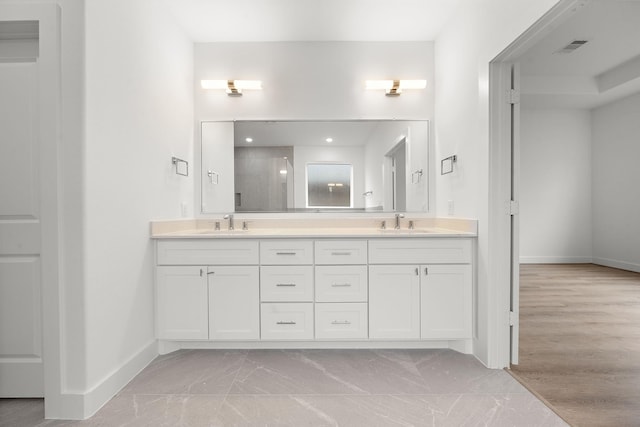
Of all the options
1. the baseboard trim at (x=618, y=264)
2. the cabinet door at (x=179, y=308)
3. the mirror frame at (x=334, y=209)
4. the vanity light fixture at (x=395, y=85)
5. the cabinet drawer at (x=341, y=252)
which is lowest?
the baseboard trim at (x=618, y=264)

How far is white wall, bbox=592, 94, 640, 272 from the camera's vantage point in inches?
192

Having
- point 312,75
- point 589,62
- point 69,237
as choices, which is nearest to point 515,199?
point 312,75

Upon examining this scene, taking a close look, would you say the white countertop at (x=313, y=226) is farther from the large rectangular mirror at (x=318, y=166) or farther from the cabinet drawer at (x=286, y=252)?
the cabinet drawer at (x=286, y=252)

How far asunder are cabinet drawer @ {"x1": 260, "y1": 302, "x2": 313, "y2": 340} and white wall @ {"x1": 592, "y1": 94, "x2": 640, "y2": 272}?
538 centimetres

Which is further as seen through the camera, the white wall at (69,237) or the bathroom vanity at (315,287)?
the bathroom vanity at (315,287)

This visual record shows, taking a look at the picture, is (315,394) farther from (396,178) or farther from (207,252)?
(396,178)

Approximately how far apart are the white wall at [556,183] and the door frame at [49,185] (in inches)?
239

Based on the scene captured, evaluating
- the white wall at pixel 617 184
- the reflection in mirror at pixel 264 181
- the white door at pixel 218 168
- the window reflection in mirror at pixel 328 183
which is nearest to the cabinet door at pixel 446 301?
the window reflection in mirror at pixel 328 183

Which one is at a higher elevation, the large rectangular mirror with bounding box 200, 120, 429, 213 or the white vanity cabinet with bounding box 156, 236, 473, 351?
the large rectangular mirror with bounding box 200, 120, 429, 213

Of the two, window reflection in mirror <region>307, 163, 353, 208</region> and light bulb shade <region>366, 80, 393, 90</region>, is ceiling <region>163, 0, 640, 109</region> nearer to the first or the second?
light bulb shade <region>366, 80, 393, 90</region>

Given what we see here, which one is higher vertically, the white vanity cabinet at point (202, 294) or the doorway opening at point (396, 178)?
the doorway opening at point (396, 178)

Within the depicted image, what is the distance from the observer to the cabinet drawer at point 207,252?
2262mm

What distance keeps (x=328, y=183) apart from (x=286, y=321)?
122 cm

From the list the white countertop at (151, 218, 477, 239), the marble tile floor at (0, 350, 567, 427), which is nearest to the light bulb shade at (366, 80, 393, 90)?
the white countertop at (151, 218, 477, 239)
